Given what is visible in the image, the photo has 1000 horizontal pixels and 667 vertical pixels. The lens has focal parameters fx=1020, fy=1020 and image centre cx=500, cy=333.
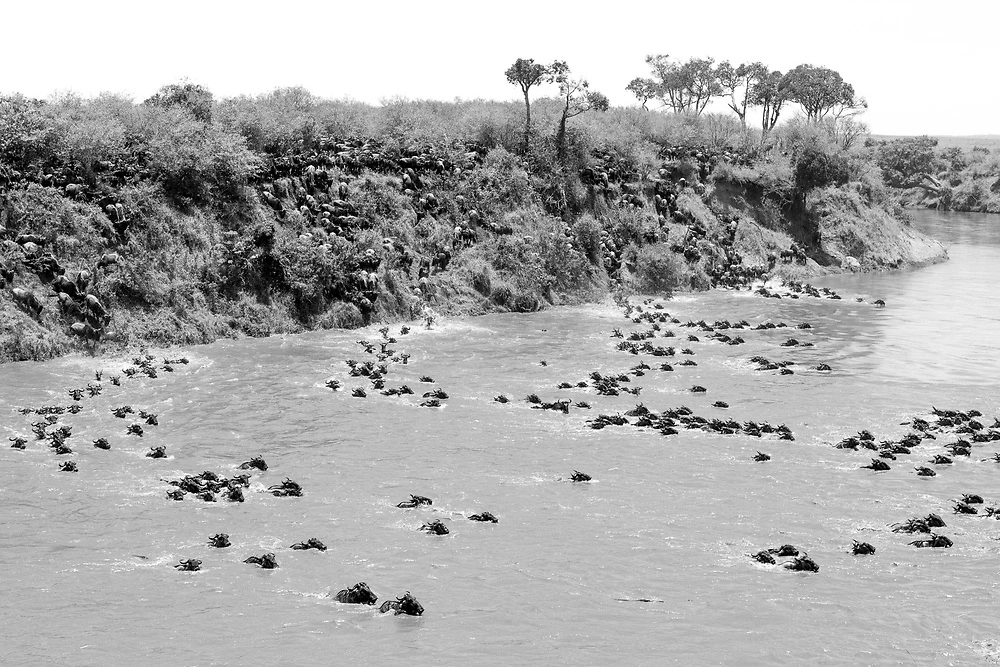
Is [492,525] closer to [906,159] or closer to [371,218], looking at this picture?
[371,218]

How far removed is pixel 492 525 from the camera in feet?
58.1

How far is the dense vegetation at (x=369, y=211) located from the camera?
31.9 m

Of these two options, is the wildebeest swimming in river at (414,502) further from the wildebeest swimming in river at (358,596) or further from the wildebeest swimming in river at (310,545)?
the wildebeest swimming in river at (358,596)

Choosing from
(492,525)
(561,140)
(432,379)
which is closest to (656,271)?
(561,140)

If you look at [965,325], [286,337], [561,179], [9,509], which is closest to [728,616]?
[9,509]

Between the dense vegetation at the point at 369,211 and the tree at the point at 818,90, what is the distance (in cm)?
2198

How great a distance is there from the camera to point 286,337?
107ft

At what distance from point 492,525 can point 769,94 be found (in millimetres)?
66599

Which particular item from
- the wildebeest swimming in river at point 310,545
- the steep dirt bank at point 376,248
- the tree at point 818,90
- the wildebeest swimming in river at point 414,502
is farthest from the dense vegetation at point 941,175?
the wildebeest swimming in river at point 310,545

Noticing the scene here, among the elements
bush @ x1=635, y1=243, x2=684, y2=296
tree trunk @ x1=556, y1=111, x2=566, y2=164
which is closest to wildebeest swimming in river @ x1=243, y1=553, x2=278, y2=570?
bush @ x1=635, y1=243, x2=684, y2=296

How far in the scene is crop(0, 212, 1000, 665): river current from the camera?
13.8m

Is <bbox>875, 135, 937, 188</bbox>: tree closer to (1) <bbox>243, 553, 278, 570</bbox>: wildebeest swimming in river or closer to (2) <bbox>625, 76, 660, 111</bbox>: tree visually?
(2) <bbox>625, 76, 660, 111</bbox>: tree

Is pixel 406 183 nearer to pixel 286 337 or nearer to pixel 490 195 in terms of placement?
pixel 490 195

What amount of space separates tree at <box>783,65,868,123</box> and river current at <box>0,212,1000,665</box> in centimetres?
5140
